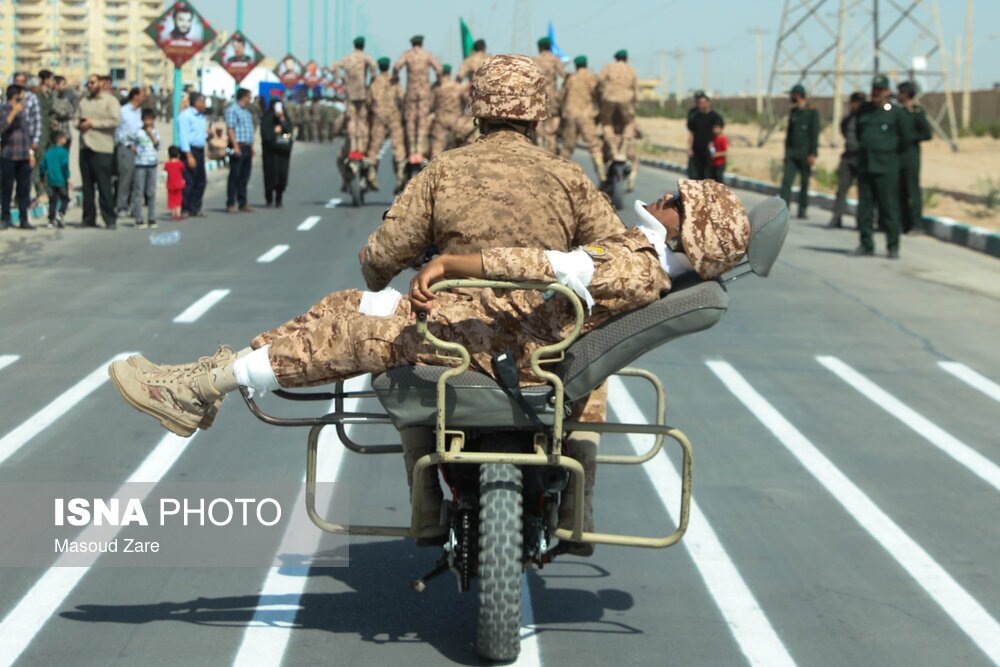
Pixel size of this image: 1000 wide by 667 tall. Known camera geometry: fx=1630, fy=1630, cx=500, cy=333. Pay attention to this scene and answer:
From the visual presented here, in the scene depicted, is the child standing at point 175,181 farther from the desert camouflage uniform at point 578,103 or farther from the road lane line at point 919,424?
the road lane line at point 919,424

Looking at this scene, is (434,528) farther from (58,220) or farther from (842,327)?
(58,220)

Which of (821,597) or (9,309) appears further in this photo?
(9,309)

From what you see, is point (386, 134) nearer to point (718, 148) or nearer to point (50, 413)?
point (718, 148)

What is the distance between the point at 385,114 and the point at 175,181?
12.9ft

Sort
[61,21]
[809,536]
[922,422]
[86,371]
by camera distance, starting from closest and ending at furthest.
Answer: [809,536], [922,422], [86,371], [61,21]

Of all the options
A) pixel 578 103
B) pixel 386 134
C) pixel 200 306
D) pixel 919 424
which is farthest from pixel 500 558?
pixel 578 103

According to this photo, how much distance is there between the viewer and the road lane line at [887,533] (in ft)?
18.5

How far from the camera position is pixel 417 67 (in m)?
24.5

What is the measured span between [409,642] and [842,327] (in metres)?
8.15

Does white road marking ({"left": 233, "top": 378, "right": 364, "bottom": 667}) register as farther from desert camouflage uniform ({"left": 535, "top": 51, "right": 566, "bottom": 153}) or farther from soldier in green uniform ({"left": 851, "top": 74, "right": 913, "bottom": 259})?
desert camouflage uniform ({"left": 535, "top": 51, "right": 566, "bottom": 153})

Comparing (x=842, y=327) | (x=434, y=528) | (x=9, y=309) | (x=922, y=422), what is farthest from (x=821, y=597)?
(x=9, y=309)

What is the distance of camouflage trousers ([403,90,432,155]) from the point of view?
81.5 feet

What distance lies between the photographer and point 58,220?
2056cm

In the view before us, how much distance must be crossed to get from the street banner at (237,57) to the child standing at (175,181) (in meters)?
13.2
